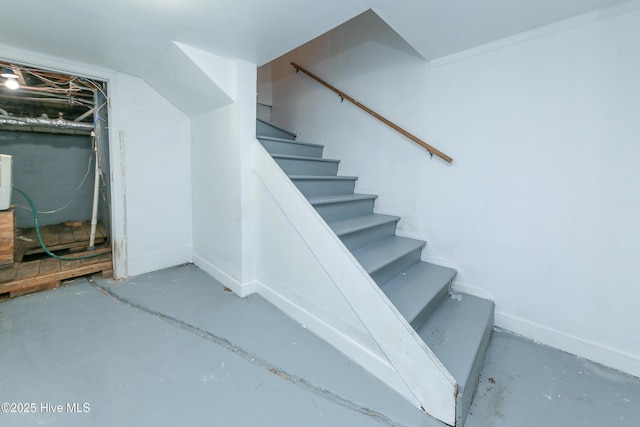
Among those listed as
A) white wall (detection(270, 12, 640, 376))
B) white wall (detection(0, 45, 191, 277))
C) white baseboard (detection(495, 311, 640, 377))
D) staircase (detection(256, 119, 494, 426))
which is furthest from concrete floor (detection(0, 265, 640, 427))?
white wall (detection(0, 45, 191, 277))

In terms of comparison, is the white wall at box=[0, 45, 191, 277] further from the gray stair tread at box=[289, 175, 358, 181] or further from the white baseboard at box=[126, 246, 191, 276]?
the gray stair tread at box=[289, 175, 358, 181]

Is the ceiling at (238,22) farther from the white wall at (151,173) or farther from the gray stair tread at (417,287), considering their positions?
the gray stair tread at (417,287)

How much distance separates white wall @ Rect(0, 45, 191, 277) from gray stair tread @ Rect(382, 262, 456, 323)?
2.07 metres

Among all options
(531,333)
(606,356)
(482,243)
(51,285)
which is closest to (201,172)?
(51,285)

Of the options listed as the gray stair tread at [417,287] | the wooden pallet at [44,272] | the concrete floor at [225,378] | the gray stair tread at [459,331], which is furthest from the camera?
the wooden pallet at [44,272]

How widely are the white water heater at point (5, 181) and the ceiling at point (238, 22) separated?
0.90 metres

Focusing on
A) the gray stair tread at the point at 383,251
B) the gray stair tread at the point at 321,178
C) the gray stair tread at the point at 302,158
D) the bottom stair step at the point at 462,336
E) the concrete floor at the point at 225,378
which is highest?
the gray stair tread at the point at 302,158

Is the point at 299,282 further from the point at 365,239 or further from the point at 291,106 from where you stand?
the point at 291,106

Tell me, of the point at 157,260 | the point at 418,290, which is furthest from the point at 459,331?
the point at 157,260

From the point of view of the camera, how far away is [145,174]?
2283mm

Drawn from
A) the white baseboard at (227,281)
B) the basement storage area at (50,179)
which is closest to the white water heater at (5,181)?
the basement storage area at (50,179)

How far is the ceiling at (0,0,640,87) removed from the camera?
128cm

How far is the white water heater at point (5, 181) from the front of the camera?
197 centimetres

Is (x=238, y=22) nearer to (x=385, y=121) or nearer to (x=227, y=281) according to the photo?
(x=385, y=121)
